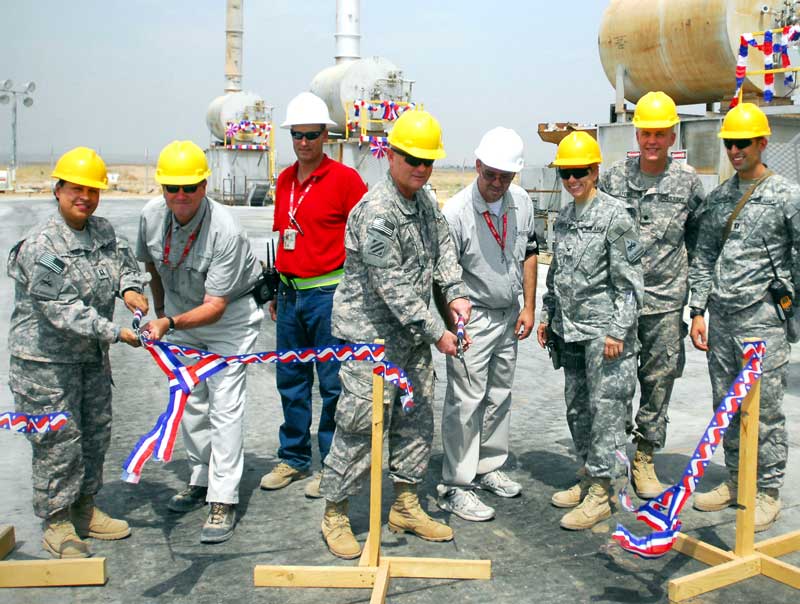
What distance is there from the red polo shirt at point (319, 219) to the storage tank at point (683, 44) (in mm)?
9466

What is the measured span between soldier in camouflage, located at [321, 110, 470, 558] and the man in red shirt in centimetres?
74

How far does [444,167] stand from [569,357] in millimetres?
138233

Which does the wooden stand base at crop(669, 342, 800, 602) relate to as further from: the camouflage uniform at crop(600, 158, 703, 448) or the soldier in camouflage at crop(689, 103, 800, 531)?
the camouflage uniform at crop(600, 158, 703, 448)

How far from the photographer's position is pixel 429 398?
14.6ft

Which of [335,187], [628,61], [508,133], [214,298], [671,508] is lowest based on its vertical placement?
[671,508]

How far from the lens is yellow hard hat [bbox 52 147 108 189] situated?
4133 millimetres

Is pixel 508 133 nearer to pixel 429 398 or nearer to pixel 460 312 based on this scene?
pixel 460 312

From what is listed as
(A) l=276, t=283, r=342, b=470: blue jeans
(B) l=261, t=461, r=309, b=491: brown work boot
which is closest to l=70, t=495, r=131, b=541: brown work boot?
(B) l=261, t=461, r=309, b=491: brown work boot

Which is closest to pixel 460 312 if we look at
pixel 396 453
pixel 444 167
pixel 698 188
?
Result: pixel 396 453

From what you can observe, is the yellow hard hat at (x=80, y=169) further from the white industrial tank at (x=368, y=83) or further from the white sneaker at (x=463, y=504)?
the white industrial tank at (x=368, y=83)

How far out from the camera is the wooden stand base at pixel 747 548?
3889 millimetres

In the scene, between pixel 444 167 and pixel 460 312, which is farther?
pixel 444 167

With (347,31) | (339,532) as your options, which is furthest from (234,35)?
(339,532)

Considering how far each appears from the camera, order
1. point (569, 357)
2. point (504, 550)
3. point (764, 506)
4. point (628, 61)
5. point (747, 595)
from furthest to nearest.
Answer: point (628, 61)
point (569, 357)
point (764, 506)
point (504, 550)
point (747, 595)
